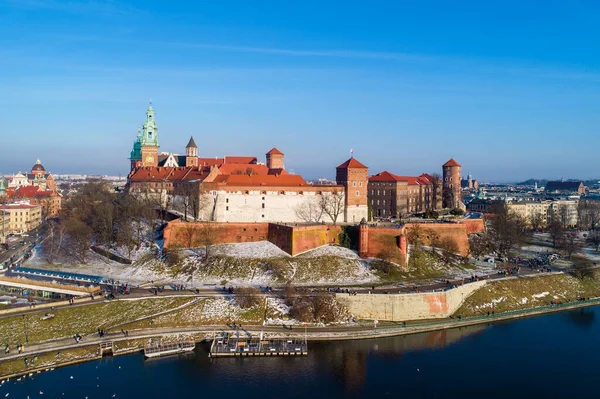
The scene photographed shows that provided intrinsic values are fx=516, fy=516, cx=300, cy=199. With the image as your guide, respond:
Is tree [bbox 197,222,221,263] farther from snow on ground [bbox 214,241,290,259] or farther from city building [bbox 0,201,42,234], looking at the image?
city building [bbox 0,201,42,234]

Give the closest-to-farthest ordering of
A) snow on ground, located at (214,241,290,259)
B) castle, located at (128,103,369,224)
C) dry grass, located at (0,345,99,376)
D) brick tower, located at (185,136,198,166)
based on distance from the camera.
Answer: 1. dry grass, located at (0,345,99,376)
2. snow on ground, located at (214,241,290,259)
3. castle, located at (128,103,369,224)
4. brick tower, located at (185,136,198,166)

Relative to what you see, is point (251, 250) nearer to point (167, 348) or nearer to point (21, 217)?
point (167, 348)

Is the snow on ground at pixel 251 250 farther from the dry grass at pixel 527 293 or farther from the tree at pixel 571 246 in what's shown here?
the tree at pixel 571 246

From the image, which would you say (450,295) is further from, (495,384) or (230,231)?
(230,231)

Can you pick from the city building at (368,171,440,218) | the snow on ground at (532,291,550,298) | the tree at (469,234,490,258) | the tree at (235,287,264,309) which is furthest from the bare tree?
the snow on ground at (532,291,550,298)

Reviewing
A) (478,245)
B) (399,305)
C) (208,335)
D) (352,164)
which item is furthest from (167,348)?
(478,245)

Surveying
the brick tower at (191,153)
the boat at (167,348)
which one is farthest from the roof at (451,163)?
the boat at (167,348)
